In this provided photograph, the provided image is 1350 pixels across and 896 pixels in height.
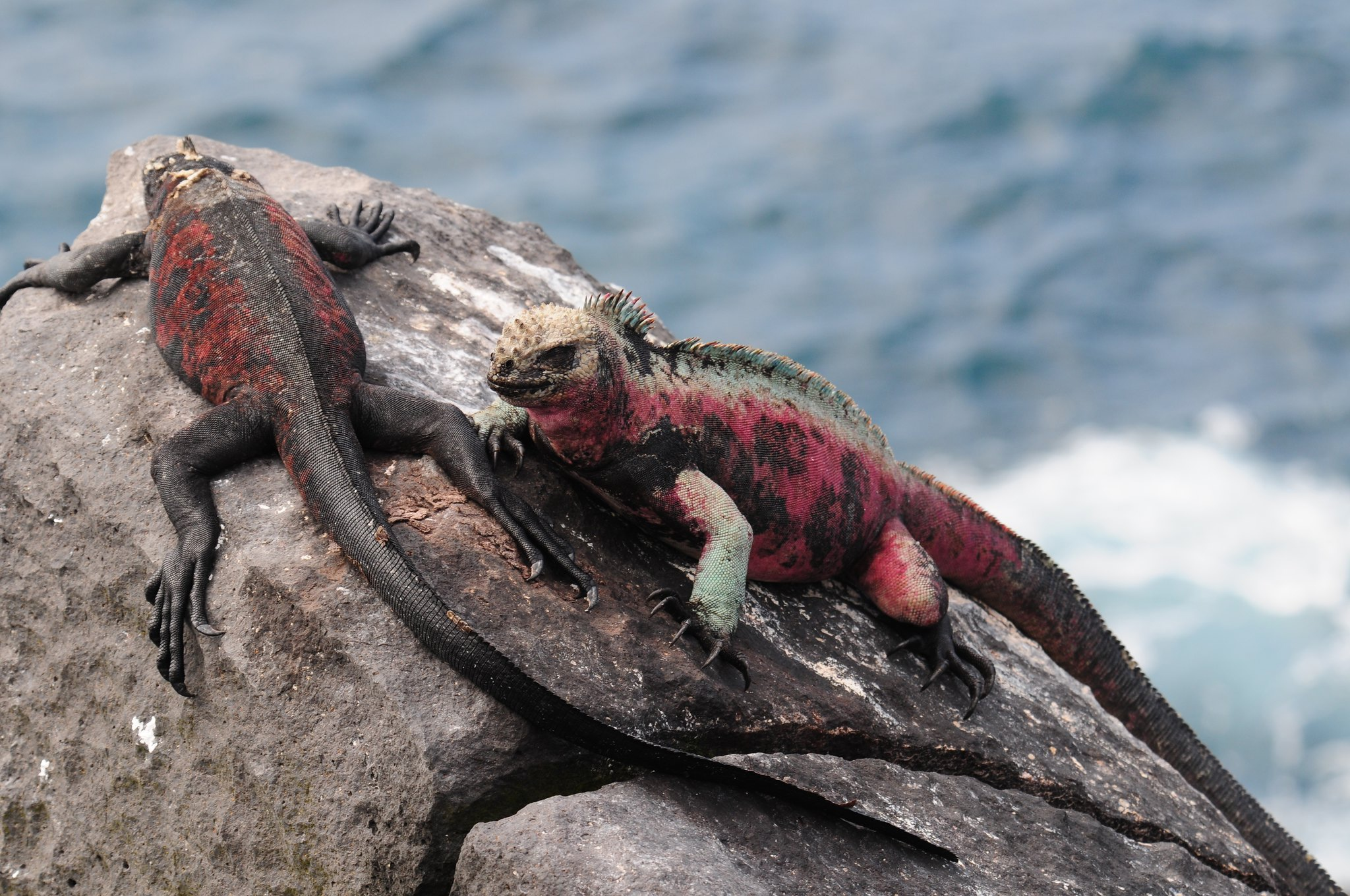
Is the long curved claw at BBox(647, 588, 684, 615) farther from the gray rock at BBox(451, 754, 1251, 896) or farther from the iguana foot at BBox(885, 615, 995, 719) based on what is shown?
the iguana foot at BBox(885, 615, 995, 719)

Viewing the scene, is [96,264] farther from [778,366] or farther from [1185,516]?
[1185,516]

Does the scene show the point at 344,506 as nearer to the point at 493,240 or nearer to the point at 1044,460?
the point at 493,240

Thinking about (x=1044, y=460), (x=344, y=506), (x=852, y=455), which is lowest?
(x=344, y=506)

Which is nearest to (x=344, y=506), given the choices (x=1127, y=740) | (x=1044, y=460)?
(x=1127, y=740)

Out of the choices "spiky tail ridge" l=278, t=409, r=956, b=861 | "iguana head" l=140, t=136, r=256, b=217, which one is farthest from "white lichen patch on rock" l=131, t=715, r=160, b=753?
"iguana head" l=140, t=136, r=256, b=217

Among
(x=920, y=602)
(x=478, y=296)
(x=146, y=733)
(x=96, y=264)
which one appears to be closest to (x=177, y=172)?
(x=96, y=264)

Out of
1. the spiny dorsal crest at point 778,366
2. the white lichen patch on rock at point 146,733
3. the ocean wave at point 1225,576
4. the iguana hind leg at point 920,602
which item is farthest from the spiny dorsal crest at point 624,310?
the ocean wave at point 1225,576
